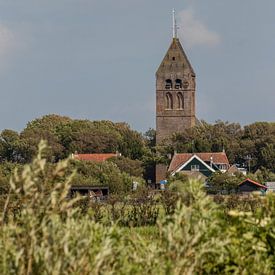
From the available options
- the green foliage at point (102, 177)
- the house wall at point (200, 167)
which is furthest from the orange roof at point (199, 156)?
the green foliage at point (102, 177)

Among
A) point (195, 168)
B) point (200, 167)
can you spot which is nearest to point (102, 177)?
point (195, 168)

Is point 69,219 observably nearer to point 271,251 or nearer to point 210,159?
point 271,251

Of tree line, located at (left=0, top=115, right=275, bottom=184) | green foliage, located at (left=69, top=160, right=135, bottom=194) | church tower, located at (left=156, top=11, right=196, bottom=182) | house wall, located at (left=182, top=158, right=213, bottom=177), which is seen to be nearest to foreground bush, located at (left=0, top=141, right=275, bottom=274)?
green foliage, located at (left=69, top=160, right=135, bottom=194)

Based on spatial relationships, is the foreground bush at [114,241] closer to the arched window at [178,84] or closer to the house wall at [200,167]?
the house wall at [200,167]

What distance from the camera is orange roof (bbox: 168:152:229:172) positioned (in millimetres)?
95000

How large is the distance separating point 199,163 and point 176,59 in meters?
30.7

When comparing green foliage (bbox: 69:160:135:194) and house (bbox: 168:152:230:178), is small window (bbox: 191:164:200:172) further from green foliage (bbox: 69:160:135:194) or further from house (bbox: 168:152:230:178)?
green foliage (bbox: 69:160:135:194)

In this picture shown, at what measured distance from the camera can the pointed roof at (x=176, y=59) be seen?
121312mm

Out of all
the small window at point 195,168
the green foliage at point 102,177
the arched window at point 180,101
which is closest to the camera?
the green foliage at point 102,177

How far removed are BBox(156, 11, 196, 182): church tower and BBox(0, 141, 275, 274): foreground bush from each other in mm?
110332

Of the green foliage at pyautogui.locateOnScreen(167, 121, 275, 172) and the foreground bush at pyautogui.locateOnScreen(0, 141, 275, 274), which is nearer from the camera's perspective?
the foreground bush at pyautogui.locateOnScreen(0, 141, 275, 274)

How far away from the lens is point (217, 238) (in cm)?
789

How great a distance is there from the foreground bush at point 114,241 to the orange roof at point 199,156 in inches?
3395

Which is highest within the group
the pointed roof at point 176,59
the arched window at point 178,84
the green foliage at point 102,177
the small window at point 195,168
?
the pointed roof at point 176,59
